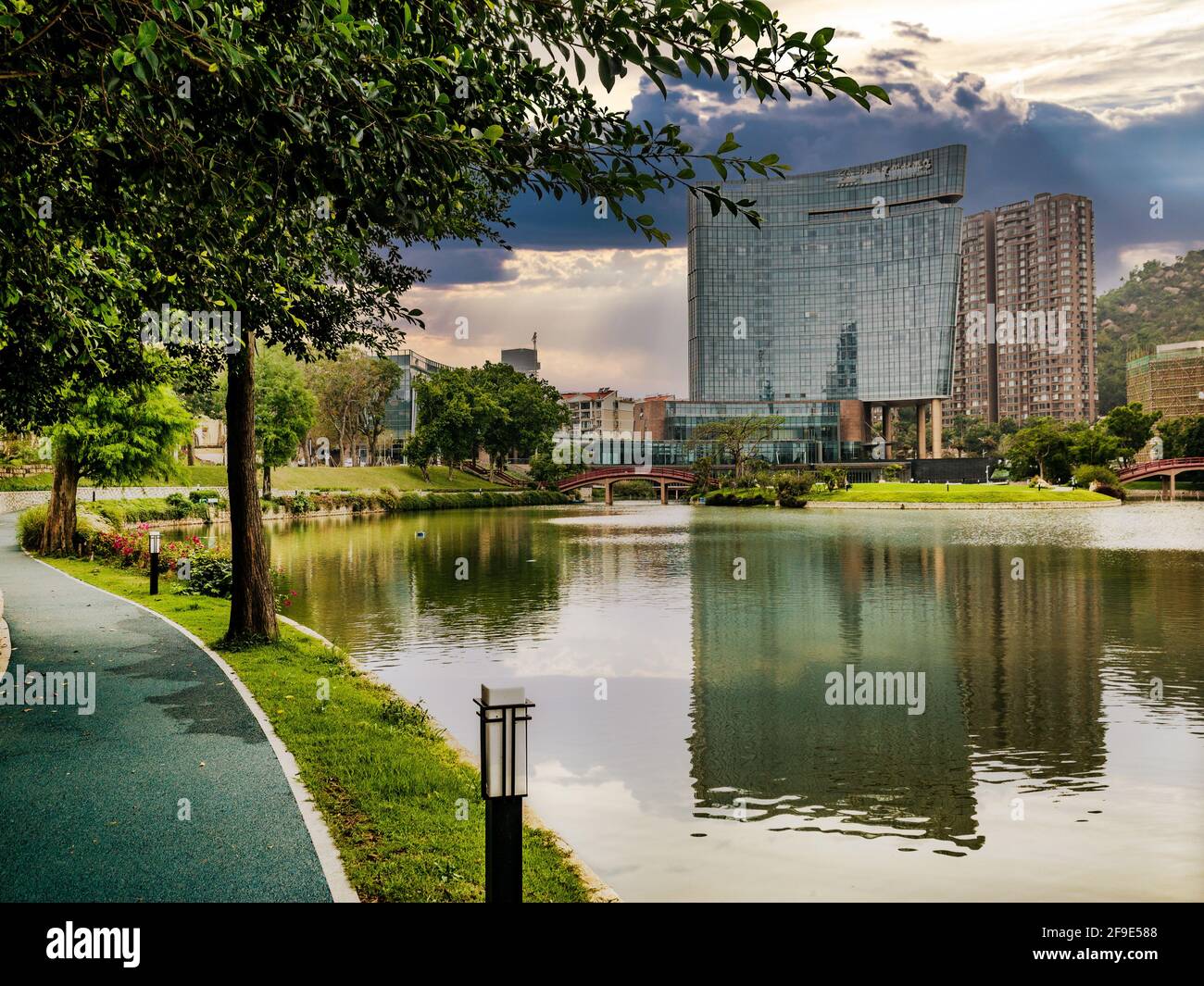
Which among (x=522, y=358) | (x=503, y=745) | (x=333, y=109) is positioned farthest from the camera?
(x=522, y=358)

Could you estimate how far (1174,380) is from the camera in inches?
5768

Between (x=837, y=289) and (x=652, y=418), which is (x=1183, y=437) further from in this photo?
(x=652, y=418)

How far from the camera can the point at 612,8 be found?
5230mm

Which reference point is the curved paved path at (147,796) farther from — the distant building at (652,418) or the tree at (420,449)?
the distant building at (652,418)

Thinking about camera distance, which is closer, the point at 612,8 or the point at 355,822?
the point at 612,8

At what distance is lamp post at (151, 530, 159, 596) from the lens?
803 inches

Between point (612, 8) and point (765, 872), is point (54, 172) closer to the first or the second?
point (612, 8)

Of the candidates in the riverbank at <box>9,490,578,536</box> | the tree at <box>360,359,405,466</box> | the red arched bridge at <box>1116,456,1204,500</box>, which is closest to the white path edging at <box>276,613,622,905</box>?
the riverbank at <box>9,490,578,536</box>

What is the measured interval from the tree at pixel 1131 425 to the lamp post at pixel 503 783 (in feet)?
387

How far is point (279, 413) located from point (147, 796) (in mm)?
63115

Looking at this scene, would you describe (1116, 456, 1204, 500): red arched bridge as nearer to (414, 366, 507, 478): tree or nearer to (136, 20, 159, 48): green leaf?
(414, 366, 507, 478): tree

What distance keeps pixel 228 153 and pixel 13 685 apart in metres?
8.84

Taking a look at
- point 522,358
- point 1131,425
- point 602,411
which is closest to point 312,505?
point 602,411
